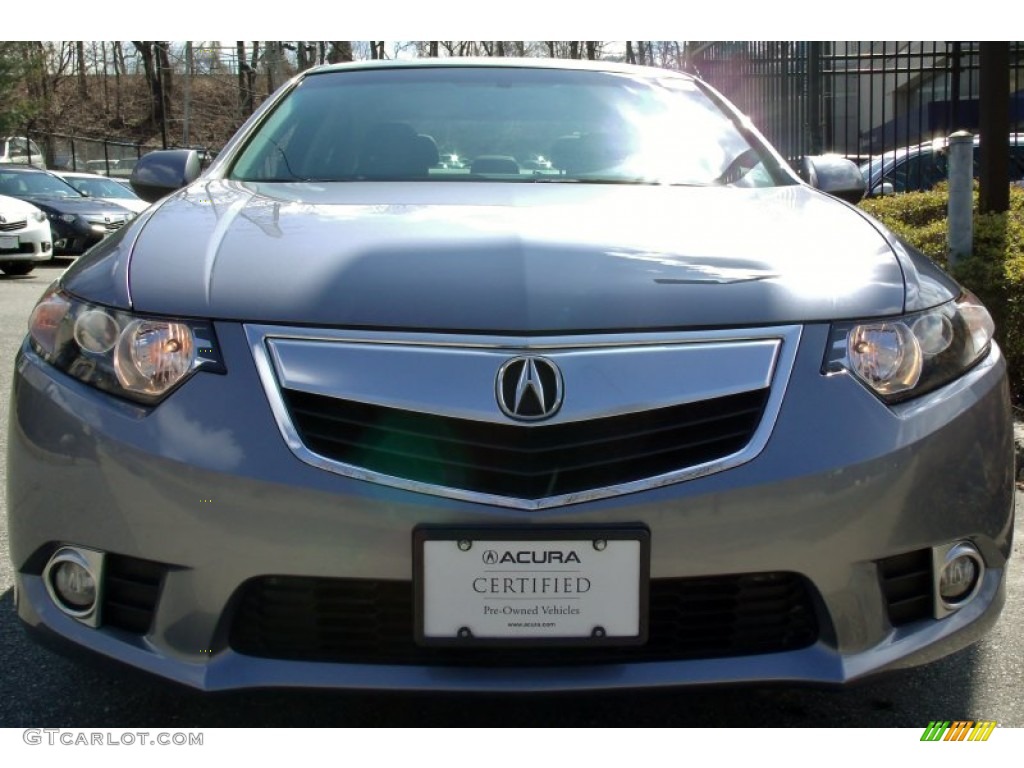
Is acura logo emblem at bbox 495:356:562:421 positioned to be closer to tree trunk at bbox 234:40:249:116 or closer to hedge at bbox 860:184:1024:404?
hedge at bbox 860:184:1024:404

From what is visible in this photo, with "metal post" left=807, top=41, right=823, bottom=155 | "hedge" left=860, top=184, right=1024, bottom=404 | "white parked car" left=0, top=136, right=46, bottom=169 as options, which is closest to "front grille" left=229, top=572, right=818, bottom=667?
"hedge" left=860, top=184, right=1024, bottom=404

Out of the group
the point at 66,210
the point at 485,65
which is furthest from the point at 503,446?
the point at 66,210

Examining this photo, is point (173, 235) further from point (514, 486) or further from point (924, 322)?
point (924, 322)

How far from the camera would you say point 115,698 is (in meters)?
2.48

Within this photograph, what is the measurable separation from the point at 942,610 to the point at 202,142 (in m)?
49.9

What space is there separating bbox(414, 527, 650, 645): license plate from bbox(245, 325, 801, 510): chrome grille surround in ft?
0.21

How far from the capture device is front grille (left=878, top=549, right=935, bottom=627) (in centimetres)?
206

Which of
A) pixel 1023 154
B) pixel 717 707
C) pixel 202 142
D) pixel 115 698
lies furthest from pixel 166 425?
pixel 202 142

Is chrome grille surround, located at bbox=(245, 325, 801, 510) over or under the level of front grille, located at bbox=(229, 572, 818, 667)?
over

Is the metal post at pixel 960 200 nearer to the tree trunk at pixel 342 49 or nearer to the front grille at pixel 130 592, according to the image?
the front grille at pixel 130 592

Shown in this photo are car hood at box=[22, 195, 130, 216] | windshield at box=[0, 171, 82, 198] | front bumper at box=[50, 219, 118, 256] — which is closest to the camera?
front bumper at box=[50, 219, 118, 256]
